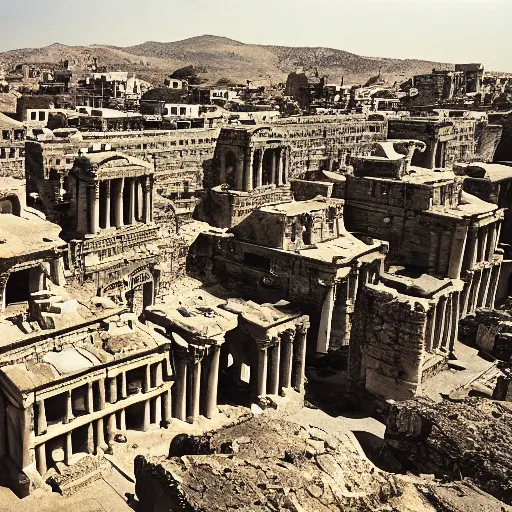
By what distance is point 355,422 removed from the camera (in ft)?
96.8

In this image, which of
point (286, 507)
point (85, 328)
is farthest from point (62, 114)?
point (286, 507)

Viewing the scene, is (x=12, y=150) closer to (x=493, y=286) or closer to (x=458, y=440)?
(x=458, y=440)

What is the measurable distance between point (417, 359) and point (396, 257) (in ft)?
47.5

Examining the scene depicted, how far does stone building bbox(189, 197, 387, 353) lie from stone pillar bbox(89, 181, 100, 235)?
7478 millimetres

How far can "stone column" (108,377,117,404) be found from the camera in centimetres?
2430

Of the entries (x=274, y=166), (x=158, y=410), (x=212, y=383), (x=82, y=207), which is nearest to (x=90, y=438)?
(x=158, y=410)

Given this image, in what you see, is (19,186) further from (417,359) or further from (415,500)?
(415,500)

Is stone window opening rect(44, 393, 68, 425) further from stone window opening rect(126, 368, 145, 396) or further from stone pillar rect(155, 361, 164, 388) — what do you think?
stone pillar rect(155, 361, 164, 388)

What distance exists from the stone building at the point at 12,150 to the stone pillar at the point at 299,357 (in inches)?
682

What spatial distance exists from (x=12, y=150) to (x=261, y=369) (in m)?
17.8

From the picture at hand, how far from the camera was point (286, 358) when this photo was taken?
1235 inches

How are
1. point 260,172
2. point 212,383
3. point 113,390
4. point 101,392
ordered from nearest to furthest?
point 101,392 → point 113,390 → point 212,383 → point 260,172

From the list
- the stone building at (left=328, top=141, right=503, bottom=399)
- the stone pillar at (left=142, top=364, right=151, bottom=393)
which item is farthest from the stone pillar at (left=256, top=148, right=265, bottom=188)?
the stone pillar at (left=142, top=364, right=151, bottom=393)

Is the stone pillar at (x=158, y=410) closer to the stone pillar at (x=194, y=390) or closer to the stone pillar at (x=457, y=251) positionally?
the stone pillar at (x=194, y=390)
